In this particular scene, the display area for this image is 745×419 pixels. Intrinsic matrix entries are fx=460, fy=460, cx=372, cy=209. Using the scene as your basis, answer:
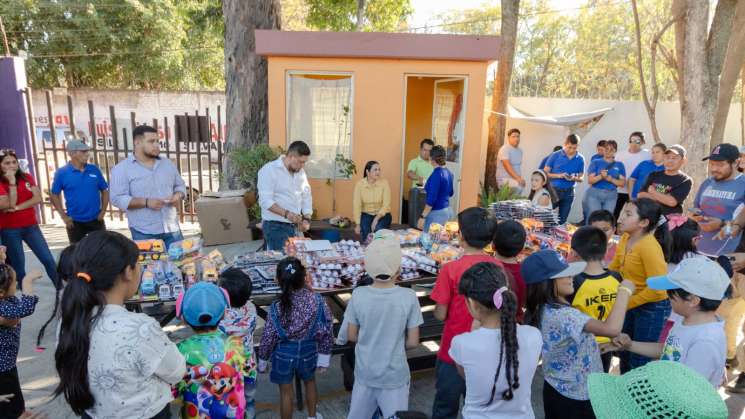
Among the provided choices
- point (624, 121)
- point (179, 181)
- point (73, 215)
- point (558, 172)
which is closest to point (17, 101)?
point (73, 215)

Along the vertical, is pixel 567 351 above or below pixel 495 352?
below

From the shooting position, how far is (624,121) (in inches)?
398

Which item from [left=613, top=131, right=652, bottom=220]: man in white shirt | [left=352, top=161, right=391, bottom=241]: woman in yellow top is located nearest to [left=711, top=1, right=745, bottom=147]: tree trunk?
[left=613, top=131, right=652, bottom=220]: man in white shirt

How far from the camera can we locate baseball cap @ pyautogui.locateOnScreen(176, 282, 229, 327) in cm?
214

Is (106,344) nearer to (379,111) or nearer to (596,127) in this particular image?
(379,111)

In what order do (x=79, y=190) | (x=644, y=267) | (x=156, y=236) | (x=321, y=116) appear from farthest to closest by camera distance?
1. (x=321, y=116)
2. (x=79, y=190)
3. (x=156, y=236)
4. (x=644, y=267)

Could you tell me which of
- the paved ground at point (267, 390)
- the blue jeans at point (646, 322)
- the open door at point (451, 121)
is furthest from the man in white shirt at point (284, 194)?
the blue jeans at point (646, 322)

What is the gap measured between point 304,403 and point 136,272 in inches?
85.3

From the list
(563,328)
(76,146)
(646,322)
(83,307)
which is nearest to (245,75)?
(76,146)

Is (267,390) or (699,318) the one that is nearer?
(699,318)

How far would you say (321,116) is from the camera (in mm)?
7598

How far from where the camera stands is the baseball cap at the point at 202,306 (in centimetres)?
214

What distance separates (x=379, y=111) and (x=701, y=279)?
19.3ft

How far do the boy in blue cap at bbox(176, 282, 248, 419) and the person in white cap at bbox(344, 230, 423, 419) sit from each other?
715 millimetres
